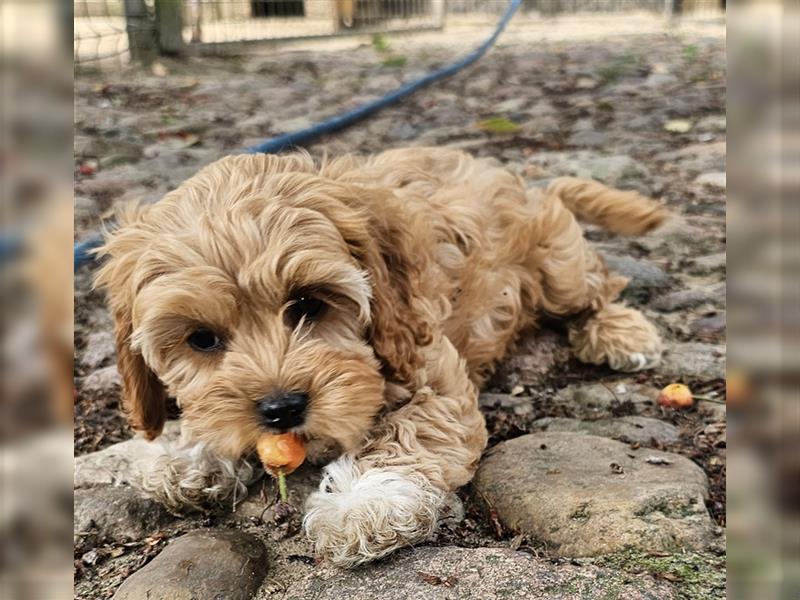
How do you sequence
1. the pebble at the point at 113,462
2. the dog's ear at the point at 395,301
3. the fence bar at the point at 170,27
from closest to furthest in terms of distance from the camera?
Answer: the dog's ear at the point at 395,301, the pebble at the point at 113,462, the fence bar at the point at 170,27

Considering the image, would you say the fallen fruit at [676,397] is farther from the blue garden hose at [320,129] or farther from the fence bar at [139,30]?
the fence bar at [139,30]

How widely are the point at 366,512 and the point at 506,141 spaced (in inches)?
232

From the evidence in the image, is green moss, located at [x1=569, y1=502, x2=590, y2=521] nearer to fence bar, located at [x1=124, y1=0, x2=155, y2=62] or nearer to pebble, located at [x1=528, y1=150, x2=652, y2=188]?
pebble, located at [x1=528, y1=150, x2=652, y2=188]

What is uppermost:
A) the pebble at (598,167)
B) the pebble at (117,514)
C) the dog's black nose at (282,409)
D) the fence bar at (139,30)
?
the fence bar at (139,30)

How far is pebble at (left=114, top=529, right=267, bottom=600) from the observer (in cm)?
243

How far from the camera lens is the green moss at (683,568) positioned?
7.66 feet

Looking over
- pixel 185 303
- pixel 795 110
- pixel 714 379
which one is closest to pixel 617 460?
pixel 714 379

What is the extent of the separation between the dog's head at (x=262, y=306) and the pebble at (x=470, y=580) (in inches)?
19.8

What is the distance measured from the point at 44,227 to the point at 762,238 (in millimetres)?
669

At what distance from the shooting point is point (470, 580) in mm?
2402

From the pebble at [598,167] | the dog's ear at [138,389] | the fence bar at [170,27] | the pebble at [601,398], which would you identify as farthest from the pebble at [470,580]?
the fence bar at [170,27]

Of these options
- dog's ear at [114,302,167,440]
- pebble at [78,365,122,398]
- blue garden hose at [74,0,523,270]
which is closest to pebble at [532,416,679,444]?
dog's ear at [114,302,167,440]

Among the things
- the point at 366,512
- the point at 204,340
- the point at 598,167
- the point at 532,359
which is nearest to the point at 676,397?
the point at 532,359

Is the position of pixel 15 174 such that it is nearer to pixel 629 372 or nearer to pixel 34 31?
pixel 34 31
